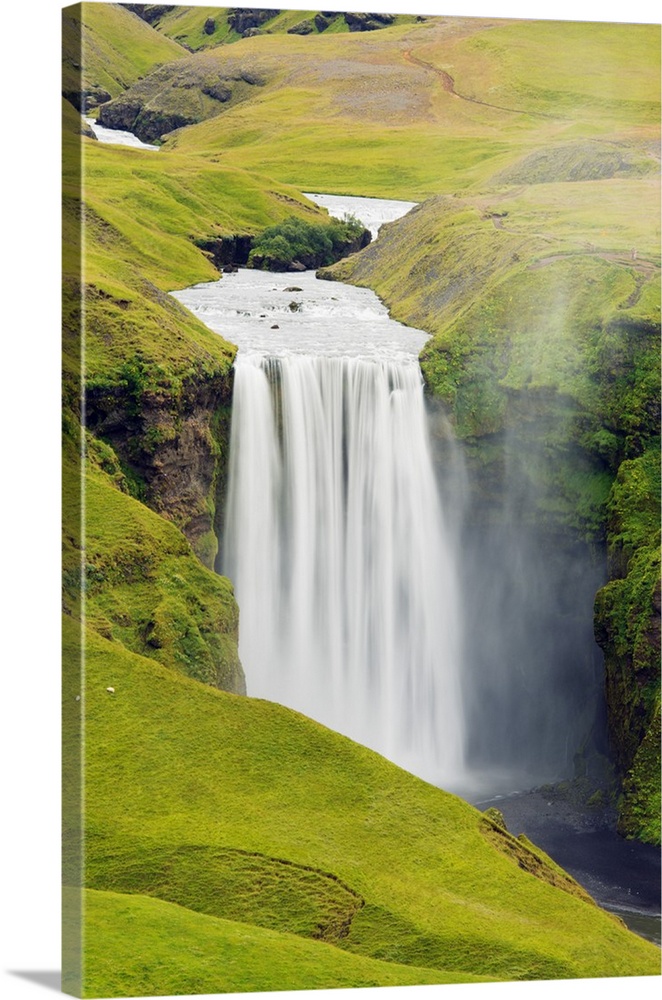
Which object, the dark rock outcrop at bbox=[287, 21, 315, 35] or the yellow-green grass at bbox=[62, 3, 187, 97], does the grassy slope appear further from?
the yellow-green grass at bbox=[62, 3, 187, 97]

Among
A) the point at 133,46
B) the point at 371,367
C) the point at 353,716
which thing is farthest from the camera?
the point at 371,367

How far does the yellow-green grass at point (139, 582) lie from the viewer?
616 inches

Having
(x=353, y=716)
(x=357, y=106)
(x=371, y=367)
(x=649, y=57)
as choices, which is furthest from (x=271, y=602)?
(x=649, y=57)

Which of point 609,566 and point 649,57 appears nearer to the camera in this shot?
point 649,57

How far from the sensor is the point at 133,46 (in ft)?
54.5

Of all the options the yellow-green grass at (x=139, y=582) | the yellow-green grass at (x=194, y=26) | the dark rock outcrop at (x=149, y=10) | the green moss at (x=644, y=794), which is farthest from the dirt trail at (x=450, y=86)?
the green moss at (x=644, y=794)

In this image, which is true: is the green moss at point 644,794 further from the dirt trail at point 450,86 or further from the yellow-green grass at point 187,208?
the yellow-green grass at point 187,208

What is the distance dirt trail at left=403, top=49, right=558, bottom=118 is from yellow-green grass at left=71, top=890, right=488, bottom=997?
9597 millimetres

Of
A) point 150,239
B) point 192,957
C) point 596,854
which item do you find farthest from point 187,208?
point 192,957

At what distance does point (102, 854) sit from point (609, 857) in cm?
619

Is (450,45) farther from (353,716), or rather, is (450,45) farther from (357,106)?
(353,716)

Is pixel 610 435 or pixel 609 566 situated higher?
pixel 610 435

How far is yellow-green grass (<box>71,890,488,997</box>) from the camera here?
14539 mm

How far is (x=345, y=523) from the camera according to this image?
19469mm
